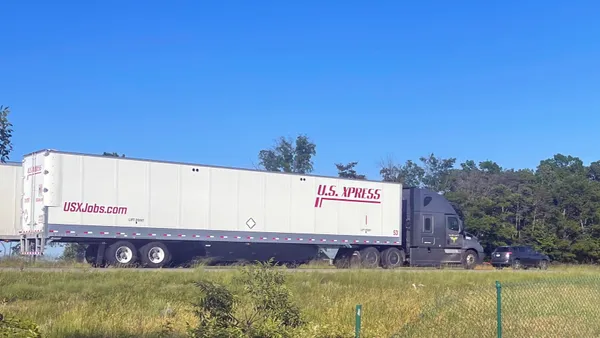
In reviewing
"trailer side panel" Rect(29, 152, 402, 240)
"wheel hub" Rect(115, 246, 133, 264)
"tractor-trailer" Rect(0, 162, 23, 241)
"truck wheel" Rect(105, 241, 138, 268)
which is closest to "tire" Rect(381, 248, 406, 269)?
"trailer side panel" Rect(29, 152, 402, 240)

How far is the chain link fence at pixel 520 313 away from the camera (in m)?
10.4

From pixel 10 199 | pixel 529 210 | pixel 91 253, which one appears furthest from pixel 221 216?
pixel 529 210

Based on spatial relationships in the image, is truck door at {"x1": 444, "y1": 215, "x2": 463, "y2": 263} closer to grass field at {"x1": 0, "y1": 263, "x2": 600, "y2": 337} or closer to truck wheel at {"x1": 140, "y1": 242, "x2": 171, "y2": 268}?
truck wheel at {"x1": 140, "y1": 242, "x2": 171, "y2": 268}

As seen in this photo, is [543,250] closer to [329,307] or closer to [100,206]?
[100,206]

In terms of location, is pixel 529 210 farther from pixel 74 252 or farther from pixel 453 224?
pixel 74 252

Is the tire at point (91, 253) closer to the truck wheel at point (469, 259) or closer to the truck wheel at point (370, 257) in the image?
the truck wheel at point (370, 257)

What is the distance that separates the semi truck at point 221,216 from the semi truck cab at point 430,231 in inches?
1.9

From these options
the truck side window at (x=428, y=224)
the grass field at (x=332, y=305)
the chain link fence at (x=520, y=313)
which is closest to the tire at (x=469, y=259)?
the truck side window at (x=428, y=224)

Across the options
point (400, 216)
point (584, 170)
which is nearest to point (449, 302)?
point (400, 216)

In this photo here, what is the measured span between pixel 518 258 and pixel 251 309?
1363 inches

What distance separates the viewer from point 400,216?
31766 mm

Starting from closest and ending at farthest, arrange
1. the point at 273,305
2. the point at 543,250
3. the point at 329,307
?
the point at 273,305
the point at 329,307
the point at 543,250

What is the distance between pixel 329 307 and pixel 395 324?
1833 millimetres

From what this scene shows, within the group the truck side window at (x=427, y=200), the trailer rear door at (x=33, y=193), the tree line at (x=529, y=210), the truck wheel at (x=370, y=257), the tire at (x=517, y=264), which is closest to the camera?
the trailer rear door at (x=33, y=193)
